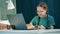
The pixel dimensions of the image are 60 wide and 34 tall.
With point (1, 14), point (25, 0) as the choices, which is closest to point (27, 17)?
point (25, 0)

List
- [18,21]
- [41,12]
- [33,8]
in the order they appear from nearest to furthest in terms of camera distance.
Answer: [18,21], [41,12], [33,8]

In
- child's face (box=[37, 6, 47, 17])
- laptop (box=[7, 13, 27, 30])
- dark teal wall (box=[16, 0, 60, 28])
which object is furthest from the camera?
dark teal wall (box=[16, 0, 60, 28])

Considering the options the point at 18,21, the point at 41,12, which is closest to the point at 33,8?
the point at 41,12

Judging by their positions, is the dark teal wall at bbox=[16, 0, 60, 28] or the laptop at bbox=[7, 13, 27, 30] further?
the dark teal wall at bbox=[16, 0, 60, 28]

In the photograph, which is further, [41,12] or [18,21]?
[41,12]

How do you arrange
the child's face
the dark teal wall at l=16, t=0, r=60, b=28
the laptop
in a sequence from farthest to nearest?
1. the dark teal wall at l=16, t=0, r=60, b=28
2. the child's face
3. the laptop

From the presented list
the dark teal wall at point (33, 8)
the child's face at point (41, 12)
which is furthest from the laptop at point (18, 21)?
the dark teal wall at point (33, 8)

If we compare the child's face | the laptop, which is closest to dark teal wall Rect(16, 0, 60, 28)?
the child's face

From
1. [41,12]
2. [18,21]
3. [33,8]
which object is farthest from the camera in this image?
[33,8]

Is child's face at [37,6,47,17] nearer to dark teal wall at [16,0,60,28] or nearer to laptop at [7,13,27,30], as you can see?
laptop at [7,13,27,30]

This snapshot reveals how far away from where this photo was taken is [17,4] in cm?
438

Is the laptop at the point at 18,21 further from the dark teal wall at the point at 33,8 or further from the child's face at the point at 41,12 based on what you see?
the dark teal wall at the point at 33,8

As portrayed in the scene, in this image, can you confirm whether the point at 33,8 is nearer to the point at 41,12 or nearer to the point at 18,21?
the point at 41,12

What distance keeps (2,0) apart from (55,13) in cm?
146
